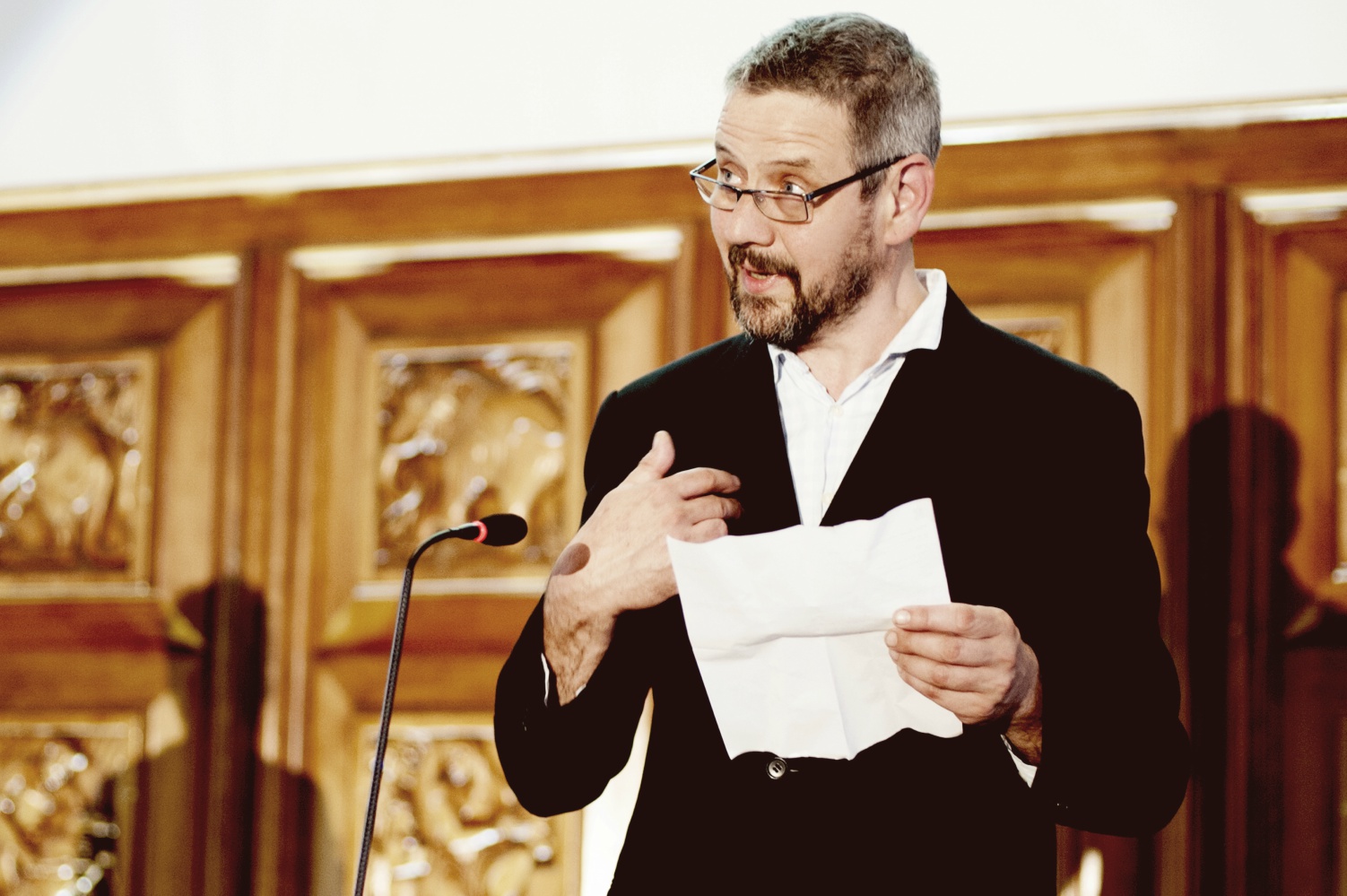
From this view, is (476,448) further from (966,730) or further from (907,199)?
(966,730)

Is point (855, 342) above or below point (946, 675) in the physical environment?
above

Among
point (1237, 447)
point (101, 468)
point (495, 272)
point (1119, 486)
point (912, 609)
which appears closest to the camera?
point (912, 609)

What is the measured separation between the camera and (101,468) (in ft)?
11.1

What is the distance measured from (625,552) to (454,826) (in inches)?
65.3

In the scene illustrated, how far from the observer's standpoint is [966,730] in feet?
5.19

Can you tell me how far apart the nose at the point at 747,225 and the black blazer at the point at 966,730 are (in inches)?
7.7

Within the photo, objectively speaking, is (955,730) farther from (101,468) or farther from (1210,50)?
(101,468)

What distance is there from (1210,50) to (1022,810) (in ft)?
5.94

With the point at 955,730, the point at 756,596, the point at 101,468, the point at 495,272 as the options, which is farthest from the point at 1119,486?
the point at 101,468

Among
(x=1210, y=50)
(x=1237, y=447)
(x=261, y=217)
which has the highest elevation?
(x=1210, y=50)

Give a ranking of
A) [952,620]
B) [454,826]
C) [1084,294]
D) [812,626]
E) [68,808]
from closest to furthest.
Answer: [952,620] < [812,626] < [1084,294] < [454,826] < [68,808]

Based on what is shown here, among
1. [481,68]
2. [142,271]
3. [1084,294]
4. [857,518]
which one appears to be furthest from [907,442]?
[142,271]

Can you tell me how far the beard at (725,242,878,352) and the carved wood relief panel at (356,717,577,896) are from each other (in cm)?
160

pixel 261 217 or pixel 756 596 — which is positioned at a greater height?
pixel 261 217
